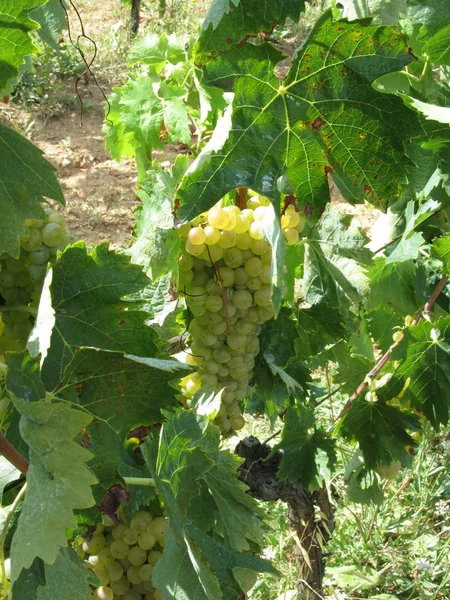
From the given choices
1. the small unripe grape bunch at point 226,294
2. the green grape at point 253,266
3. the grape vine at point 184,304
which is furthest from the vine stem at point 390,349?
the green grape at point 253,266

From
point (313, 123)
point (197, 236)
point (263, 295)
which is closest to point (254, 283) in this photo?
point (263, 295)

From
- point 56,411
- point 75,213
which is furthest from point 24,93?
point 56,411

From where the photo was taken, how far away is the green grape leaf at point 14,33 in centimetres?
92

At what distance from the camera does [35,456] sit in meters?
0.82

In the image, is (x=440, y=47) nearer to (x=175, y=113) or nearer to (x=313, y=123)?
(x=313, y=123)

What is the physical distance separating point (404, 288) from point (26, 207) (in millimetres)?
1197

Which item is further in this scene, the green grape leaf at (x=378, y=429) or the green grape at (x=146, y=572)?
the green grape leaf at (x=378, y=429)

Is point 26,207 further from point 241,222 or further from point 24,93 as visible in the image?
point 24,93

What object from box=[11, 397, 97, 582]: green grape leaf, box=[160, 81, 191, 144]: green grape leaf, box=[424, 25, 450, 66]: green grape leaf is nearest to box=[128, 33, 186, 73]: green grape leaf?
box=[160, 81, 191, 144]: green grape leaf

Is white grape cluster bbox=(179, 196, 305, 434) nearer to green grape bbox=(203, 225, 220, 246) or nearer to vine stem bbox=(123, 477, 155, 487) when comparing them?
green grape bbox=(203, 225, 220, 246)

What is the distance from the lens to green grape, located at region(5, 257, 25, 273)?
3.54ft

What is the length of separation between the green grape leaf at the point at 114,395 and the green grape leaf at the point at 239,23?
48cm

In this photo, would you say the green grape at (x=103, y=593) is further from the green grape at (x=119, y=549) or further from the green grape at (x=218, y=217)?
the green grape at (x=218, y=217)

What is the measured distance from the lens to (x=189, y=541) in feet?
3.23
